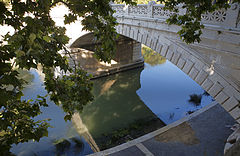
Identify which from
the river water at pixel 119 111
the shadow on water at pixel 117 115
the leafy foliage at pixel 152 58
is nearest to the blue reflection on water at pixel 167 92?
the river water at pixel 119 111

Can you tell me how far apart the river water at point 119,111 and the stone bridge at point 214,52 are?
3907 mm

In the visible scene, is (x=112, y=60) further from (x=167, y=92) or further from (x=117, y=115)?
(x=117, y=115)

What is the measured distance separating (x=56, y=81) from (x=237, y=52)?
371cm

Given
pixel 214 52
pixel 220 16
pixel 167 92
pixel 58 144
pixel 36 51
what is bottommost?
pixel 58 144

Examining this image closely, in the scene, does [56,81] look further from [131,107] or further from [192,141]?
[131,107]

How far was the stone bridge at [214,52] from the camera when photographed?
156 inches

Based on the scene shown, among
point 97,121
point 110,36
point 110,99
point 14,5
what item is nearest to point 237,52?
point 110,36

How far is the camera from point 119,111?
998 cm

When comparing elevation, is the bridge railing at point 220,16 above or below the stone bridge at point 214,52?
above

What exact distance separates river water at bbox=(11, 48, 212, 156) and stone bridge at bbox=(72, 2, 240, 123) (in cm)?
390

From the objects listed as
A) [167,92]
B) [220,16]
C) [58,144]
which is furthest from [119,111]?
[220,16]

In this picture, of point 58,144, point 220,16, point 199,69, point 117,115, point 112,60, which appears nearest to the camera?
point 220,16

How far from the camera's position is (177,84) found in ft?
43.1

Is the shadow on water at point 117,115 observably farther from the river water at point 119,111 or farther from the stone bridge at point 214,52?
the stone bridge at point 214,52
